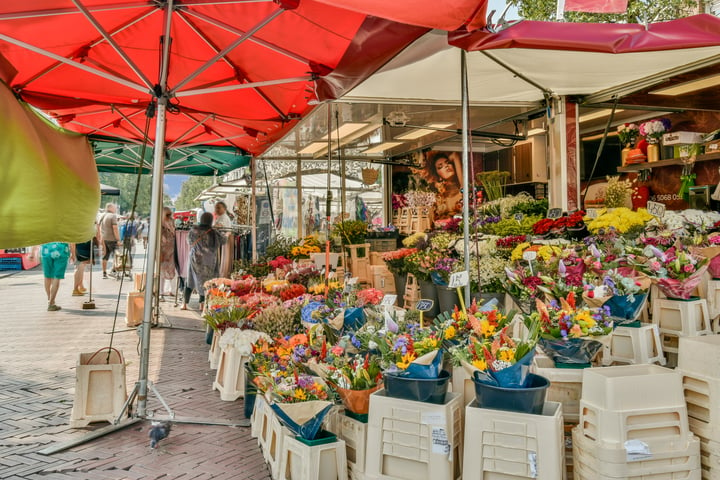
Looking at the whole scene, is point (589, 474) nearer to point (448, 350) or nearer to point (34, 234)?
point (448, 350)

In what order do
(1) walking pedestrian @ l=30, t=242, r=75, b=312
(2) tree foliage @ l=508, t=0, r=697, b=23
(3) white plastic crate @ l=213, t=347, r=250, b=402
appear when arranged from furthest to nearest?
(2) tree foliage @ l=508, t=0, r=697, b=23, (1) walking pedestrian @ l=30, t=242, r=75, b=312, (3) white plastic crate @ l=213, t=347, r=250, b=402

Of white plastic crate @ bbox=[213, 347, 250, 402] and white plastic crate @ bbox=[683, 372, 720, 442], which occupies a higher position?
white plastic crate @ bbox=[683, 372, 720, 442]

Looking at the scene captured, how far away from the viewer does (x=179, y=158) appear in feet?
30.6

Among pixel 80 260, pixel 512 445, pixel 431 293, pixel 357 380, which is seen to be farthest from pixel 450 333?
pixel 80 260

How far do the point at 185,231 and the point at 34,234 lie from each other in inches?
249

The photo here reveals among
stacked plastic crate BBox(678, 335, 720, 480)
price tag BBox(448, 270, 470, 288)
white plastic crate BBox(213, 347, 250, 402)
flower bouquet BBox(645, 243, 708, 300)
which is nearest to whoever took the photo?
stacked plastic crate BBox(678, 335, 720, 480)

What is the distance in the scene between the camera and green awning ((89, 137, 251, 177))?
8109 mm

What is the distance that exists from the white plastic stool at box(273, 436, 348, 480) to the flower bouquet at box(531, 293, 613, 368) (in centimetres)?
115

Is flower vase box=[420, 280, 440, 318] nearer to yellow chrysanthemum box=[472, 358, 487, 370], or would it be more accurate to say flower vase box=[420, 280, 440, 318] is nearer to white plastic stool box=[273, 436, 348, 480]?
white plastic stool box=[273, 436, 348, 480]

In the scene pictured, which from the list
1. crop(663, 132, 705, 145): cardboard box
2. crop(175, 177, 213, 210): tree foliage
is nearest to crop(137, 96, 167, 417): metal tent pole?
crop(663, 132, 705, 145): cardboard box

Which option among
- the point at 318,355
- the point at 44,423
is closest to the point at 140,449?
the point at 44,423

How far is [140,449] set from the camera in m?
3.54

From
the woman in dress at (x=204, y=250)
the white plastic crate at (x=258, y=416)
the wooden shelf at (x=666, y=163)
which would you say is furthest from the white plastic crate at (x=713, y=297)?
the woman in dress at (x=204, y=250)

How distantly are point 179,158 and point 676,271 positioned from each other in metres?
8.02
